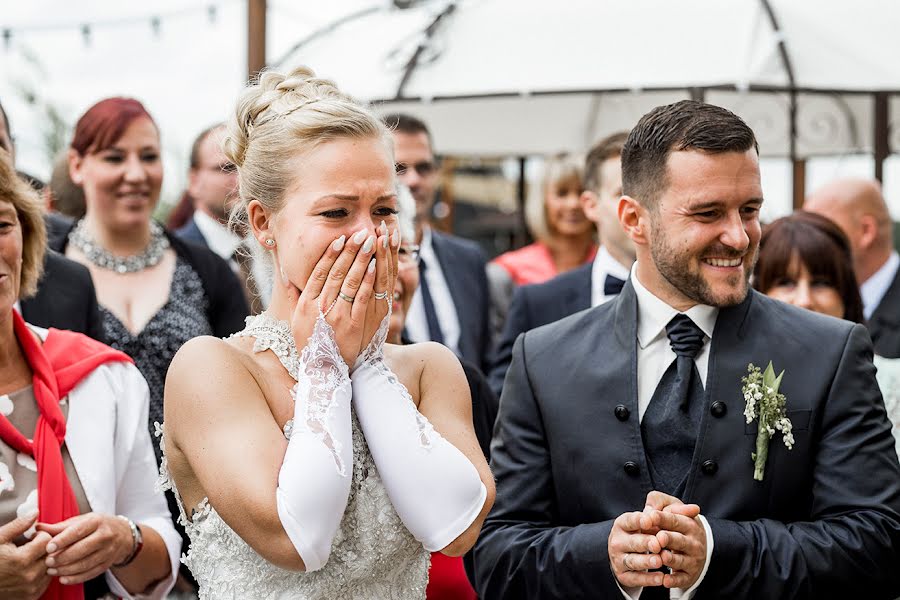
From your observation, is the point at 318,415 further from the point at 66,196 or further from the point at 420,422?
the point at 66,196

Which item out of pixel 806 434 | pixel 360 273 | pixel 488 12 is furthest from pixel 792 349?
pixel 488 12

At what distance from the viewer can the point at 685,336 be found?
3.24 meters

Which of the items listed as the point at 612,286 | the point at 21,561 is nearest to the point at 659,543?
the point at 21,561

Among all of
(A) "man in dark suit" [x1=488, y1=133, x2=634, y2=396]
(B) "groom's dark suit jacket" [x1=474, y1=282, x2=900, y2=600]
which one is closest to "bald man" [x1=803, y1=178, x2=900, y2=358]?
(A) "man in dark suit" [x1=488, y1=133, x2=634, y2=396]

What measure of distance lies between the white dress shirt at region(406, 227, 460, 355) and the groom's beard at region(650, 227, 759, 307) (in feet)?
7.19

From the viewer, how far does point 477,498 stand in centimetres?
265

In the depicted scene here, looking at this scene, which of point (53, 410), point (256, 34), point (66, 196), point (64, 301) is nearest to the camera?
point (53, 410)

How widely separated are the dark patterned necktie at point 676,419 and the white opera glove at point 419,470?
706 millimetres

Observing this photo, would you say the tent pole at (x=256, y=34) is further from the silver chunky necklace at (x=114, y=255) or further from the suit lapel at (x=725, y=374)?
the suit lapel at (x=725, y=374)

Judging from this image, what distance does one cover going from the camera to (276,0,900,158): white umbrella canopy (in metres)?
7.84

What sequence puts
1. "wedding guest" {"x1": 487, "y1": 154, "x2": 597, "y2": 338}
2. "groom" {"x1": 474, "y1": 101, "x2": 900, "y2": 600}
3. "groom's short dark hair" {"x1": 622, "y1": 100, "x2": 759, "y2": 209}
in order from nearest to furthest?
"groom" {"x1": 474, "y1": 101, "x2": 900, "y2": 600} → "groom's short dark hair" {"x1": 622, "y1": 100, "x2": 759, "y2": 209} → "wedding guest" {"x1": 487, "y1": 154, "x2": 597, "y2": 338}

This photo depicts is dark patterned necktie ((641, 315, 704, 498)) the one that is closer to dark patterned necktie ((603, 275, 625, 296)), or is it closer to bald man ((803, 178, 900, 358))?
dark patterned necktie ((603, 275, 625, 296))

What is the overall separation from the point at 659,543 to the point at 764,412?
18.8 inches

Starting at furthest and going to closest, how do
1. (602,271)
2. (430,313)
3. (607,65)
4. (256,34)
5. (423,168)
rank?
(256,34)
(607,65)
(423,168)
(430,313)
(602,271)
